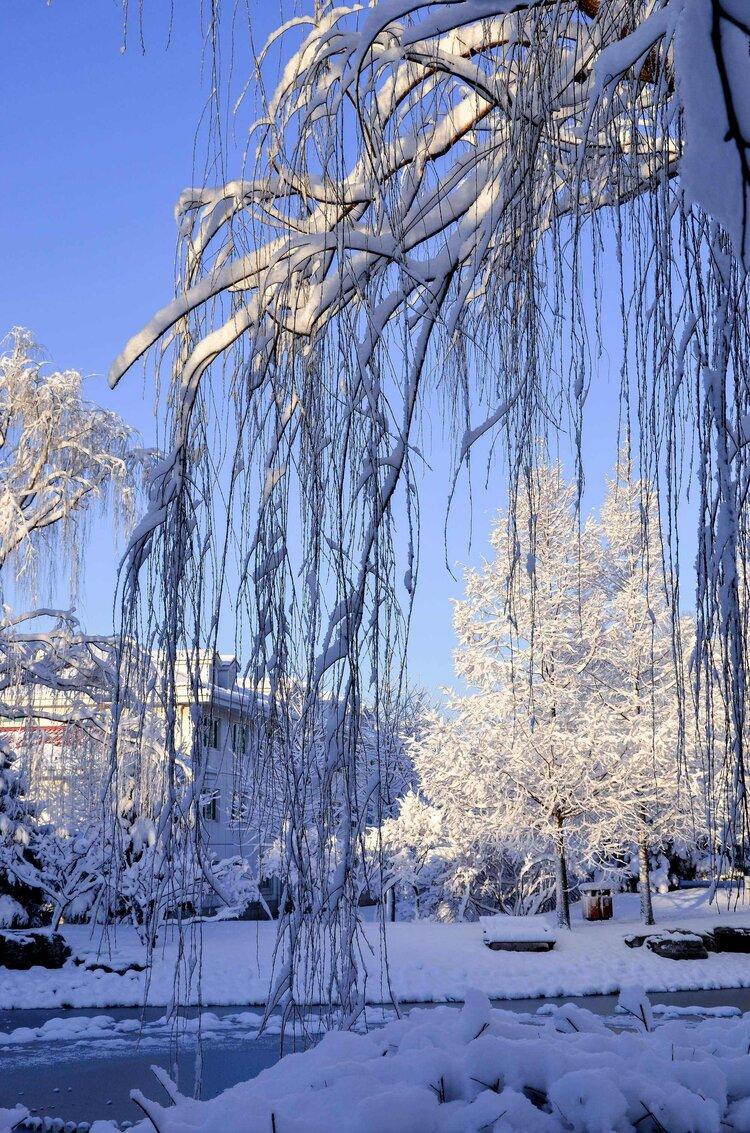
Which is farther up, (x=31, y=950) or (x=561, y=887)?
(x=561, y=887)

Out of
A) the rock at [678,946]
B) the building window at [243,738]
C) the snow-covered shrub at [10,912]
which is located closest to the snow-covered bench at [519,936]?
the rock at [678,946]

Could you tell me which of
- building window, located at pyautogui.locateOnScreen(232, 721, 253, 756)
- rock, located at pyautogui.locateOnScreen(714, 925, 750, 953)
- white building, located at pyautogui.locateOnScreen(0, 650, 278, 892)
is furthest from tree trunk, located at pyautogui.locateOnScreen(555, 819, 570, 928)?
building window, located at pyautogui.locateOnScreen(232, 721, 253, 756)

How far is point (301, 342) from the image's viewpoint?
2.95 meters

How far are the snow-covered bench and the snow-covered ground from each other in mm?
196

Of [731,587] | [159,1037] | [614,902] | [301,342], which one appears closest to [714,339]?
[731,587]

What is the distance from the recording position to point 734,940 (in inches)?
637

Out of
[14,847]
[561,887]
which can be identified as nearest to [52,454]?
[14,847]

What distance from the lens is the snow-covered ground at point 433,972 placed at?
13.4 metres

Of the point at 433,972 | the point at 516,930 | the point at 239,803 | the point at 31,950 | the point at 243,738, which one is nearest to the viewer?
the point at 239,803

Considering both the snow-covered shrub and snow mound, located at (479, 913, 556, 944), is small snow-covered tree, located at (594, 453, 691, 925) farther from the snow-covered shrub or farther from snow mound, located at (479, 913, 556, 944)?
the snow-covered shrub

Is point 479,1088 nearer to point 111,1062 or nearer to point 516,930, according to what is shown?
point 111,1062

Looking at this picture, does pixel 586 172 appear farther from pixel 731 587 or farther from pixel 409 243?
pixel 731 587

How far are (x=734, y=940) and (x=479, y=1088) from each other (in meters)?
15.3

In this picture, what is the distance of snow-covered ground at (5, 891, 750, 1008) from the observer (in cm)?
1338
